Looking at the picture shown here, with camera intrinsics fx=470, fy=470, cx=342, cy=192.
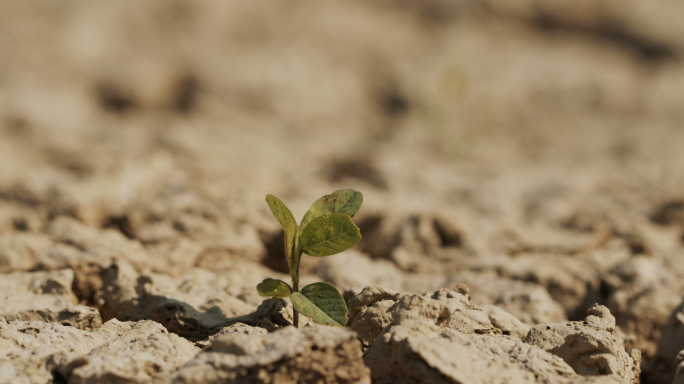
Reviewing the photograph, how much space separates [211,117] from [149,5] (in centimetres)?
247

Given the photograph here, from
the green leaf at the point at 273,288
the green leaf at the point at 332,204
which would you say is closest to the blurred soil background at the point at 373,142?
the green leaf at the point at 273,288

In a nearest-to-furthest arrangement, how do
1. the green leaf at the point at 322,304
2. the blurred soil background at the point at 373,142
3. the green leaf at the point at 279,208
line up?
the green leaf at the point at 322,304 → the green leaf at the point at 279,208 → the blurred soil background at the point at 373,142

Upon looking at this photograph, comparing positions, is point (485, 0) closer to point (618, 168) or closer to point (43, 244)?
point (618, 168)

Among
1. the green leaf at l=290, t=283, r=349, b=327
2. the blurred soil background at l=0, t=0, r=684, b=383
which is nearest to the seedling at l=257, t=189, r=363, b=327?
the green leaf at l=290, t=283, r=349, b=327

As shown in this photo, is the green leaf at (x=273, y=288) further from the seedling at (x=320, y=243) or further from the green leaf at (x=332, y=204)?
the green leaf at (x=332, y=204)

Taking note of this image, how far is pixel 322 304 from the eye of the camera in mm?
1469

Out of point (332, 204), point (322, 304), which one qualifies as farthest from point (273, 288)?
point (332, 204)

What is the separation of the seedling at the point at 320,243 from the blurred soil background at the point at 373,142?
48 cm

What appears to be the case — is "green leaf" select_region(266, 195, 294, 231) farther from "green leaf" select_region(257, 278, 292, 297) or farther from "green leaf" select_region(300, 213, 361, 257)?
"green leaf" select_region(257, 278, 292, 297)

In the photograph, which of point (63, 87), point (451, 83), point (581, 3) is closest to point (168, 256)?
point (451, 83)

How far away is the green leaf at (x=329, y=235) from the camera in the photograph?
1.48 metres

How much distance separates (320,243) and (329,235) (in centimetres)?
4

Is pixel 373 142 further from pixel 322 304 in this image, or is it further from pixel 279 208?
pixel 322 304

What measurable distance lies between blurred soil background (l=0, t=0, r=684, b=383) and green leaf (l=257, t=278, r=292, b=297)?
47 cm
